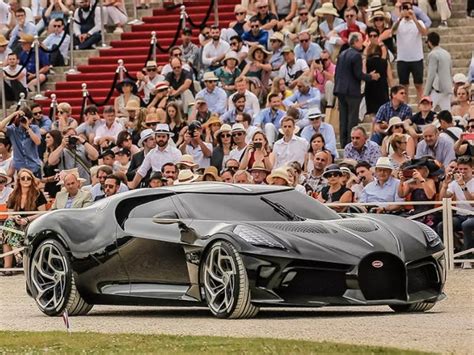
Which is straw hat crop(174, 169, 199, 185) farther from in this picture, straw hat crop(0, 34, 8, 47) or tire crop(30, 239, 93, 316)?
straw hat crop(0, 34, 8, 47)

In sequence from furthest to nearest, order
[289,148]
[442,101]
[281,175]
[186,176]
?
[442,101], [289,148], [186,176], [281,175]

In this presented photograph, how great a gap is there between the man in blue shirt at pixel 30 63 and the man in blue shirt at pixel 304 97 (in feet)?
24.9

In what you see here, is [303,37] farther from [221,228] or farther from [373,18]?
[221,228]

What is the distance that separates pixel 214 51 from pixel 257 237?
15114 millimetres

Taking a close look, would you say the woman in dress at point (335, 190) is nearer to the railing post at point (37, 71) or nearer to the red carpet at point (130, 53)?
the red carpet at point (130, 53)

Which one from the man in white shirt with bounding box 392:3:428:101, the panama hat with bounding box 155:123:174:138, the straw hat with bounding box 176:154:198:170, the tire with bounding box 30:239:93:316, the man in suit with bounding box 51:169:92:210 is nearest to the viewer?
the tire with bounding box 30:239:93:316

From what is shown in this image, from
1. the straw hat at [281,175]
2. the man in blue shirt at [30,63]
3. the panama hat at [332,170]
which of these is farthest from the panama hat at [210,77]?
the straw hat at [281,175]

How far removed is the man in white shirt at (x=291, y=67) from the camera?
94.8 ft

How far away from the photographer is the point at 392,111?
2608cm

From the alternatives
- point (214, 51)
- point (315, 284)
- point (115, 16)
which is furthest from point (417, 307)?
point (115, 16)

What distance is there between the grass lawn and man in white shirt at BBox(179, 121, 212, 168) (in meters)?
11.1

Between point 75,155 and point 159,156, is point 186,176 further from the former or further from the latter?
point 75,155

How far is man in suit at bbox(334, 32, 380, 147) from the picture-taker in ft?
89.4

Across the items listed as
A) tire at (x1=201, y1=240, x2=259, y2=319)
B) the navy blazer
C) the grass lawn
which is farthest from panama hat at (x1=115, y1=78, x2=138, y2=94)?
the grass lawn
